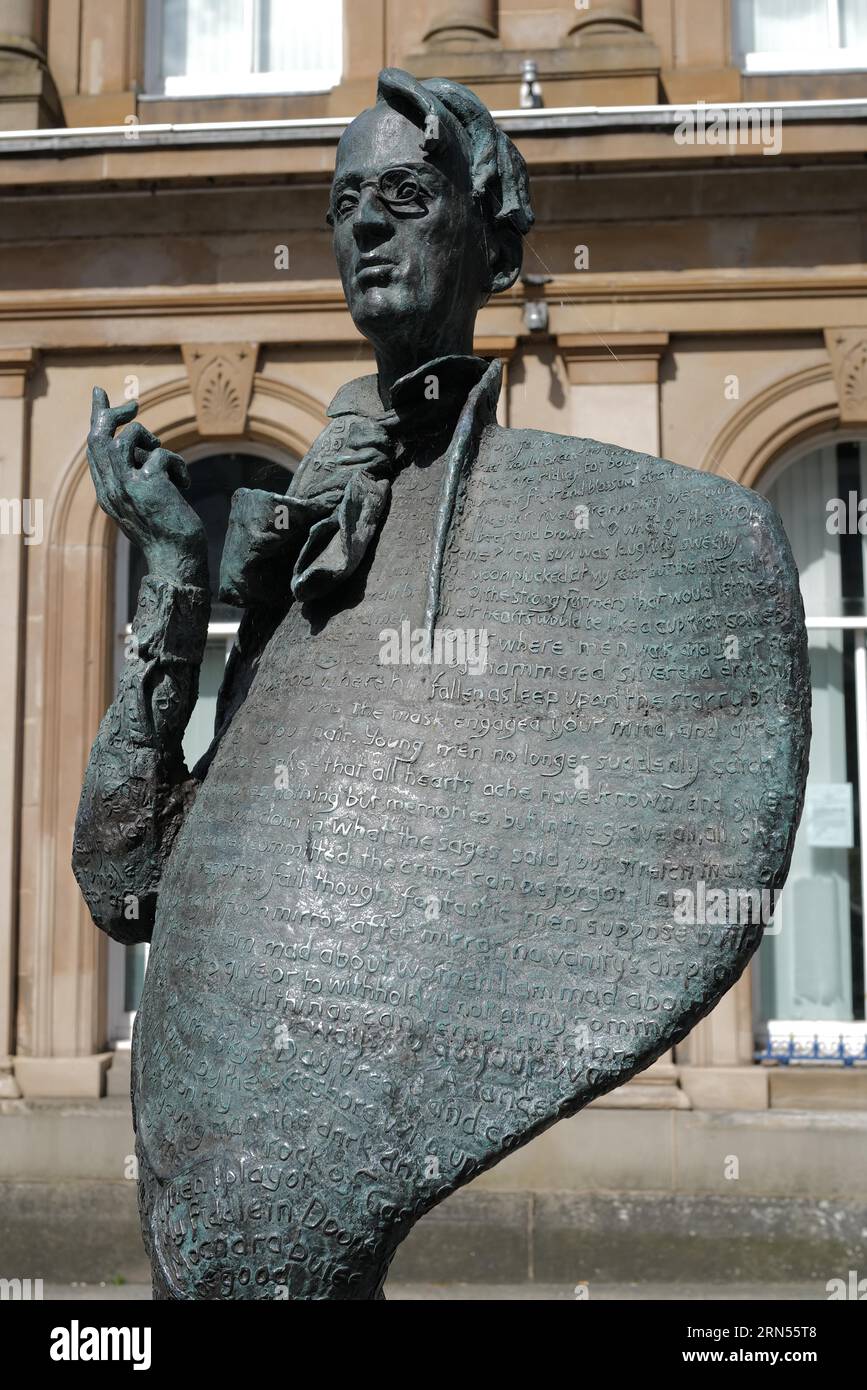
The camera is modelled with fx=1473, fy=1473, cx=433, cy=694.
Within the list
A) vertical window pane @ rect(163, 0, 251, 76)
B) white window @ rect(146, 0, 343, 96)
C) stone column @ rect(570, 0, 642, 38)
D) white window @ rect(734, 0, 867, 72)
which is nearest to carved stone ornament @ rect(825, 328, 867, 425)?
white window @ rect(734, 0, 867, 72)

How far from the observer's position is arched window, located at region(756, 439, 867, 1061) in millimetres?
9258

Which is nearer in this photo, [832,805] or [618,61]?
[618,61]

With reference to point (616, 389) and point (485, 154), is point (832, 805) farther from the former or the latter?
point (485, 154)

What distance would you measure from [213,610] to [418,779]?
7.18 metres

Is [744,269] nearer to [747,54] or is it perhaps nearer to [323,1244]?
[747,54]

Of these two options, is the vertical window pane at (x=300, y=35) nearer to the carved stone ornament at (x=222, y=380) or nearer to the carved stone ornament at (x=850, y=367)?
the carved stone ornament at (x=222, y=380)

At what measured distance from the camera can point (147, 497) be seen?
238cm

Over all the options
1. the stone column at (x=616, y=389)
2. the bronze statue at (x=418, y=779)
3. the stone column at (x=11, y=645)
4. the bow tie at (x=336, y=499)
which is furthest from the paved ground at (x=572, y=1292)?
the bow tie at (x=336, y=499)

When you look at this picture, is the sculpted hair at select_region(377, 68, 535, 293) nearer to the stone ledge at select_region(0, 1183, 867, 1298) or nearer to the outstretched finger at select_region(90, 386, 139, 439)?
the outstretched finger at select_region(90, 386, 139, 439)

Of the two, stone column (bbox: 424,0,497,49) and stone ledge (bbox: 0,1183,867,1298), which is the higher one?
stone column (bbox: 424,0,497,49)

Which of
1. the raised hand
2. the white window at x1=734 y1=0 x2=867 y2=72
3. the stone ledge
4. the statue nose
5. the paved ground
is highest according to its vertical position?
the white window at x1=734 y1=0 x2=867 y2=72

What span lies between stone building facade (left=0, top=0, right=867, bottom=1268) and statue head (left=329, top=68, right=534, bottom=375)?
253 inches

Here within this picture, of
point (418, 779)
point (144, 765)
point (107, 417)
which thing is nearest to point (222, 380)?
point (107, 417)

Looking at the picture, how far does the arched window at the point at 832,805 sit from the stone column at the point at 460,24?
3.29 metres
